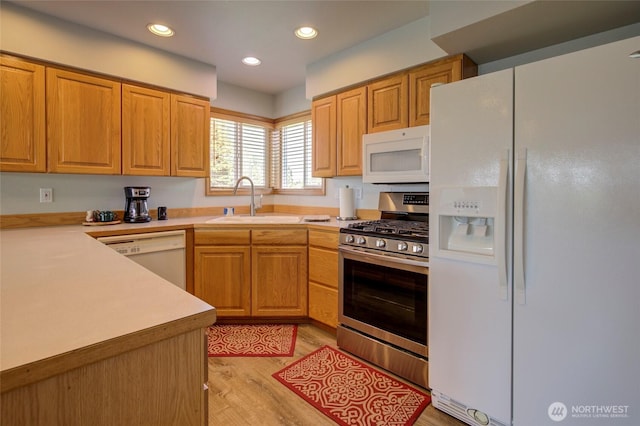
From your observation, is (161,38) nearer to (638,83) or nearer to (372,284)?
(372,284)

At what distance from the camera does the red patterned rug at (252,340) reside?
239 cm

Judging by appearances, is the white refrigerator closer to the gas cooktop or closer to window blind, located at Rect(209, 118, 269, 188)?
the gas cooktop

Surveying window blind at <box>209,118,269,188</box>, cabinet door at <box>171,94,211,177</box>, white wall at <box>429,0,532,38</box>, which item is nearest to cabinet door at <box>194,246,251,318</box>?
cabinet door at <box>171,94,211,177</box>

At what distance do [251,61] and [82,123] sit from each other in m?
1.51

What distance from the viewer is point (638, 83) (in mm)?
1204

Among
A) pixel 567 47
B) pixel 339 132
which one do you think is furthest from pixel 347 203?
pixel 567 47

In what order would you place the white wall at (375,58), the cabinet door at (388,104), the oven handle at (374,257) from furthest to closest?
the cabinet door at (388,104)
the white wall at (375,58)
the oven handle at (374,257)

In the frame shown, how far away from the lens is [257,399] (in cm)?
185

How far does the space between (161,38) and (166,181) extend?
127 cm

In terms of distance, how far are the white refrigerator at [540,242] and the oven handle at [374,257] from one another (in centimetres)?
17

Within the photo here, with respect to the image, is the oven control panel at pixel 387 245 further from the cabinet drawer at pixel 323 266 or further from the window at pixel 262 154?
the window at pixel 262 154

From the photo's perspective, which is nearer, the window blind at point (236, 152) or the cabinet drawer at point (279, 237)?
the cabinet drawer at point (279, 237)

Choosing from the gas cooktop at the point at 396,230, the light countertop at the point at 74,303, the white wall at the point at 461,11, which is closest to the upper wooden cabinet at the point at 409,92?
the white wall at the point at 461,11

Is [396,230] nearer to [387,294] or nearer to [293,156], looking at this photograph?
[387,294]
